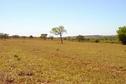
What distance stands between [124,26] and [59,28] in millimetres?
24897

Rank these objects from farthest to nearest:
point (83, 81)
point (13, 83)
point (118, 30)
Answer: point (118, 30) < point (83, 81) < point (13, 83)

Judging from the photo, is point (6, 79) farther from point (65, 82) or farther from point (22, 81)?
point (65, 82)

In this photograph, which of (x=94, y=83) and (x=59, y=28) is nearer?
(x=94, y=83)

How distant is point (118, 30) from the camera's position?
99062 mm

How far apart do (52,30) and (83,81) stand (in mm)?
92109

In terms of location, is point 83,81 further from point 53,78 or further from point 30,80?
point 30,80

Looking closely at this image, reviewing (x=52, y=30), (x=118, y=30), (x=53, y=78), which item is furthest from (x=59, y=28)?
(x=53, y=78)

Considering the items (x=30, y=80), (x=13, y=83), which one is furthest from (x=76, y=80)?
(x=13, y=83)

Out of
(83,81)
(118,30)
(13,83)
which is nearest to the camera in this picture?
(13,83)

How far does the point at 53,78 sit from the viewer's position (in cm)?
1329

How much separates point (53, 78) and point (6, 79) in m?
2.33

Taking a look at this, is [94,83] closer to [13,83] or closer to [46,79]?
[46,79]

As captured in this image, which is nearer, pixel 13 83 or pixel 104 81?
pixel 13 83

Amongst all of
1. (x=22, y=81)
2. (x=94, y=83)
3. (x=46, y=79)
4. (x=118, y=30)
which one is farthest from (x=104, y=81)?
(x=118, y=30)
